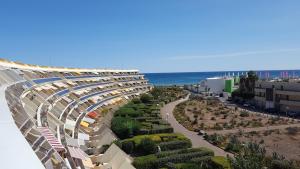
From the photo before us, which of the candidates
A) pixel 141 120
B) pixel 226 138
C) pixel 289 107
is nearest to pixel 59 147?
pixel 226 138

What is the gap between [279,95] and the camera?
78.7m

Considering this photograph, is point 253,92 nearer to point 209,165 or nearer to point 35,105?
point 209,165

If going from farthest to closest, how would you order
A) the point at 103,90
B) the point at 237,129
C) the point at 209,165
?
the point at 103,90
the point at 237,129
the point at 209,165

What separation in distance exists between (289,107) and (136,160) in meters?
53.6

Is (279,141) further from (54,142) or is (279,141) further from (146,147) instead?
(54,142)

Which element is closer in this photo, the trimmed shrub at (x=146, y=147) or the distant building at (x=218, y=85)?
the trimmed shrub at (x=146, y=147)

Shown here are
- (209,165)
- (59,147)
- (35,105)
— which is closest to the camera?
(59,147)

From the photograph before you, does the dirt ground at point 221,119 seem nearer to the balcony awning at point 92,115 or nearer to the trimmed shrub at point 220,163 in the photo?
the balcony awning at point 92,115

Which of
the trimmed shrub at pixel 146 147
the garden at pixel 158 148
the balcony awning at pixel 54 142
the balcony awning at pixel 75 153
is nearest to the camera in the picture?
the balcony awning at pixel 54 142

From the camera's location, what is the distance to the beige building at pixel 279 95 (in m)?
74.6

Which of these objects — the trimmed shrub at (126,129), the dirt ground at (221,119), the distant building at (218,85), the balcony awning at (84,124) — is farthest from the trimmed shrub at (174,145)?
the distant building at (218,85)

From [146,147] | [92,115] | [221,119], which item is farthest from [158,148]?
[221,119]

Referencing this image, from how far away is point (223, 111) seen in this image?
252 ft

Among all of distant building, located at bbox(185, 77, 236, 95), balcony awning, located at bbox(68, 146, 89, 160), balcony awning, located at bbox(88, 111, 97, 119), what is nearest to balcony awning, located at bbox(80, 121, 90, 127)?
balcony awning, located at bbox(88, 111, 97, 119)
